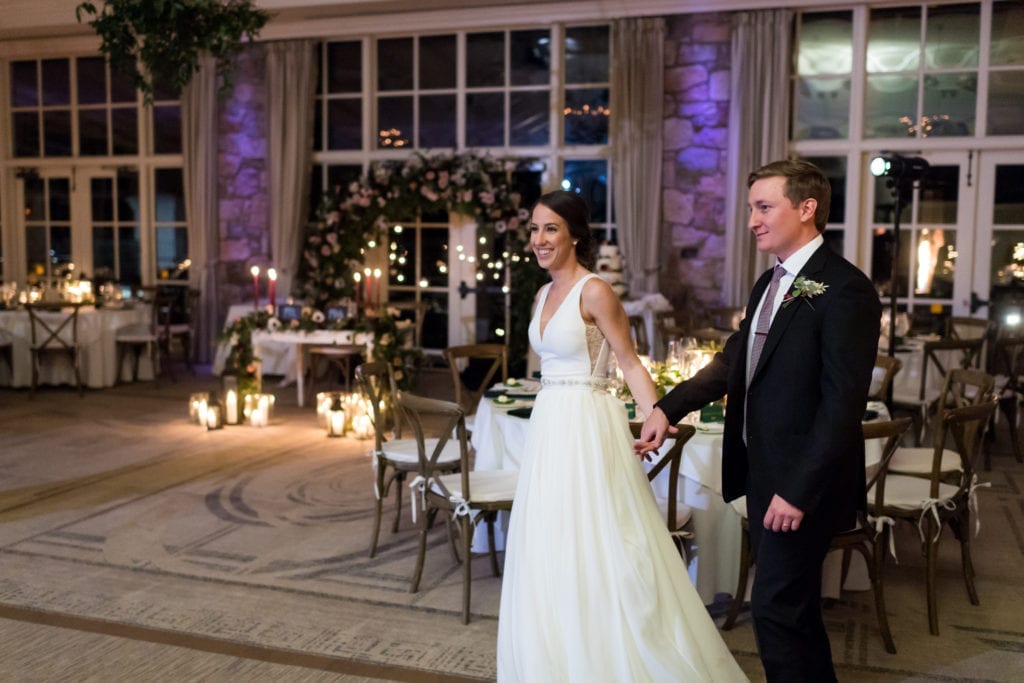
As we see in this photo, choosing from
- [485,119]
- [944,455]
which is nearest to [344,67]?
[485,119]

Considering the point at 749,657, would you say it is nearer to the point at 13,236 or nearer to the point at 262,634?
the point at 262,634

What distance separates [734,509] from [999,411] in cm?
493

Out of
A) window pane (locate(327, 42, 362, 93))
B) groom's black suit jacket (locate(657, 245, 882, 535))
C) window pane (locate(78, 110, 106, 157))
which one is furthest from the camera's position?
window pane (locate(78, 110, 106, 157))

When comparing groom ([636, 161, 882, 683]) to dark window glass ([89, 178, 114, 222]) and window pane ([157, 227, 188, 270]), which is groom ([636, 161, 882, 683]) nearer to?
window pane ([157, 227, 188, 270])

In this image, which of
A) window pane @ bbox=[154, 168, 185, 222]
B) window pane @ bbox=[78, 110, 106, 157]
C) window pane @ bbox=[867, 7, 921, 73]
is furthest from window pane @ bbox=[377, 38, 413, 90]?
window pane @ bbox=[867, 7, 921, 73]

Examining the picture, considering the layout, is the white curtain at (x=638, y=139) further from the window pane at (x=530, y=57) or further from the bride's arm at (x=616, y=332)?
the bride's arm at (x=616, y=332)

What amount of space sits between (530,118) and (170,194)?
4360 millimetres

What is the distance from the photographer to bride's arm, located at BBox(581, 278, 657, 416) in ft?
9.62

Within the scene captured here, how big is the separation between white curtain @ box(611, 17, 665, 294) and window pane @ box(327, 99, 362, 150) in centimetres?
285

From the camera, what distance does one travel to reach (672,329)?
24.1 ft

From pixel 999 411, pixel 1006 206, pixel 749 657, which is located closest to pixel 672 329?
pixel 999 411

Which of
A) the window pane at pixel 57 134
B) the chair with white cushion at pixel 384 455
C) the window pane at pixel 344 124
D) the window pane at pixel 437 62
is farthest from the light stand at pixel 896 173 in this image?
the window pane at pixel 57 134

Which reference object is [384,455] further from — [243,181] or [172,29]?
[243,181]

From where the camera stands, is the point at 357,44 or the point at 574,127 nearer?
the point at 574,127
